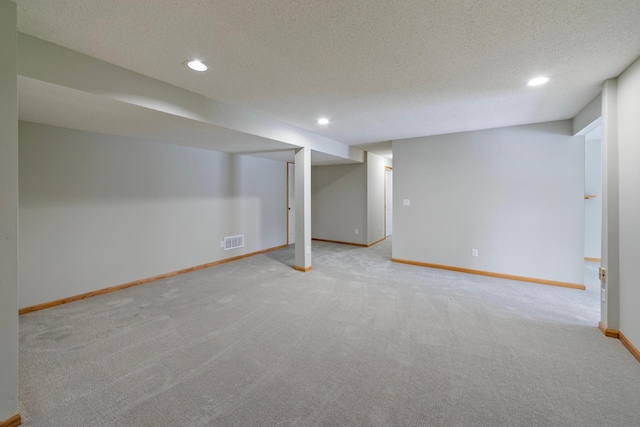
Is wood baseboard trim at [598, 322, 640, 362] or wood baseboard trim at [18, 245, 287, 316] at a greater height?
wood baseboard trim at [18, 245, 287, 316]

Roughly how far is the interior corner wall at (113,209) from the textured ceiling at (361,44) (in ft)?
5.93

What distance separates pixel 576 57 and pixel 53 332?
4961mm

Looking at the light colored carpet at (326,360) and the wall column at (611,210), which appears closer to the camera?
the light colored carpet at (326,360)

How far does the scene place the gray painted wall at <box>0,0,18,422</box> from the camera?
1.43m

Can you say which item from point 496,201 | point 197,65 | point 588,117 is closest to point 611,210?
point 588,117

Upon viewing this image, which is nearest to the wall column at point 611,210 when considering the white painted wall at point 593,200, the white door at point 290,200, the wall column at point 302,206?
the white painted wall at point 593,200

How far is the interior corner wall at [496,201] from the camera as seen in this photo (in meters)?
3.71

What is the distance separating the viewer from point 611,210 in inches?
94.7

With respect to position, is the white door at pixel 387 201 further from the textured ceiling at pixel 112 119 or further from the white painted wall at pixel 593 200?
the textured ceiling at pixel 112 119

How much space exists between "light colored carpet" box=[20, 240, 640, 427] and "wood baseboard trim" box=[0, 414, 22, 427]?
0.05 m

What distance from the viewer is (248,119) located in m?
3.37

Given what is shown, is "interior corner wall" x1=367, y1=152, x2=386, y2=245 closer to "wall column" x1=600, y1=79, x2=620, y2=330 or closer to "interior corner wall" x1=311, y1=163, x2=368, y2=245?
"interior corner wall" x1=311, y1=163, x2=368, y2=245

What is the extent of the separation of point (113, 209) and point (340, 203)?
15.8 feet

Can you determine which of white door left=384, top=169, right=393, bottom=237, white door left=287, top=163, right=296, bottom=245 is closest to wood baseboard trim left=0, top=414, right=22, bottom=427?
white door left=287, top=163, right=296, bottom=245
